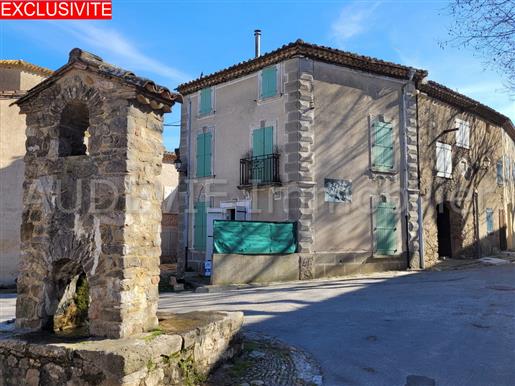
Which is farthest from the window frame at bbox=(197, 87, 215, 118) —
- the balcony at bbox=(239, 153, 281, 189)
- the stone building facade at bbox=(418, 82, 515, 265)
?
the stone building facade at bbox=(418, 82, 515, 265)

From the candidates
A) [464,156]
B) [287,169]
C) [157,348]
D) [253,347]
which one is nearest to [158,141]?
[157,348]

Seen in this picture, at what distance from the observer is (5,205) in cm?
1570

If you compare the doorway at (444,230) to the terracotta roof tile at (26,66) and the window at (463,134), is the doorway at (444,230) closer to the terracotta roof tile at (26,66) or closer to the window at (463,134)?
the window at (463,134)

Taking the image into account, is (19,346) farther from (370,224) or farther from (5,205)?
(5,205)

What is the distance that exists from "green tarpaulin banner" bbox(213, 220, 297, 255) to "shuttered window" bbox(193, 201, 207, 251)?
11.0ft

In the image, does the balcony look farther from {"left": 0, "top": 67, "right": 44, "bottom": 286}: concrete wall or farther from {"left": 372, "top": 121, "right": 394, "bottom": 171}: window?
{"left": 0, "top": 67, "right": 44, "bottom": 286}: concrete wall

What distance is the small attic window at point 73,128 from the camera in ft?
15.7

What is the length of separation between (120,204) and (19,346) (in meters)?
1.58

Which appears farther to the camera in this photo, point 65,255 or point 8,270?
point 8,270

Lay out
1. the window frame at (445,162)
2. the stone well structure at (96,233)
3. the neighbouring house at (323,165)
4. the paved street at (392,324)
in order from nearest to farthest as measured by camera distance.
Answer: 1. the stone well structure at (96,233)
2. the paved street at (392,324)
3. the neighbouring house at (323,165)
4. the window frame at (445,162)

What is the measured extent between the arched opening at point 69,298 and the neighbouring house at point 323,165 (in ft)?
21.4

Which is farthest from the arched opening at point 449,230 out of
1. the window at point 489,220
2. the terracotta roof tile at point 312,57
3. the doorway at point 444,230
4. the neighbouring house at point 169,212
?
the neighbouring house at point 169,212

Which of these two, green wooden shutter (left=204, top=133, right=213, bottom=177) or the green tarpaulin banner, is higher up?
green wooden shutter (left=204, top=133, right=213, bottom=177)

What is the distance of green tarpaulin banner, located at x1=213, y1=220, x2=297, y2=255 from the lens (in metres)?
11.8
